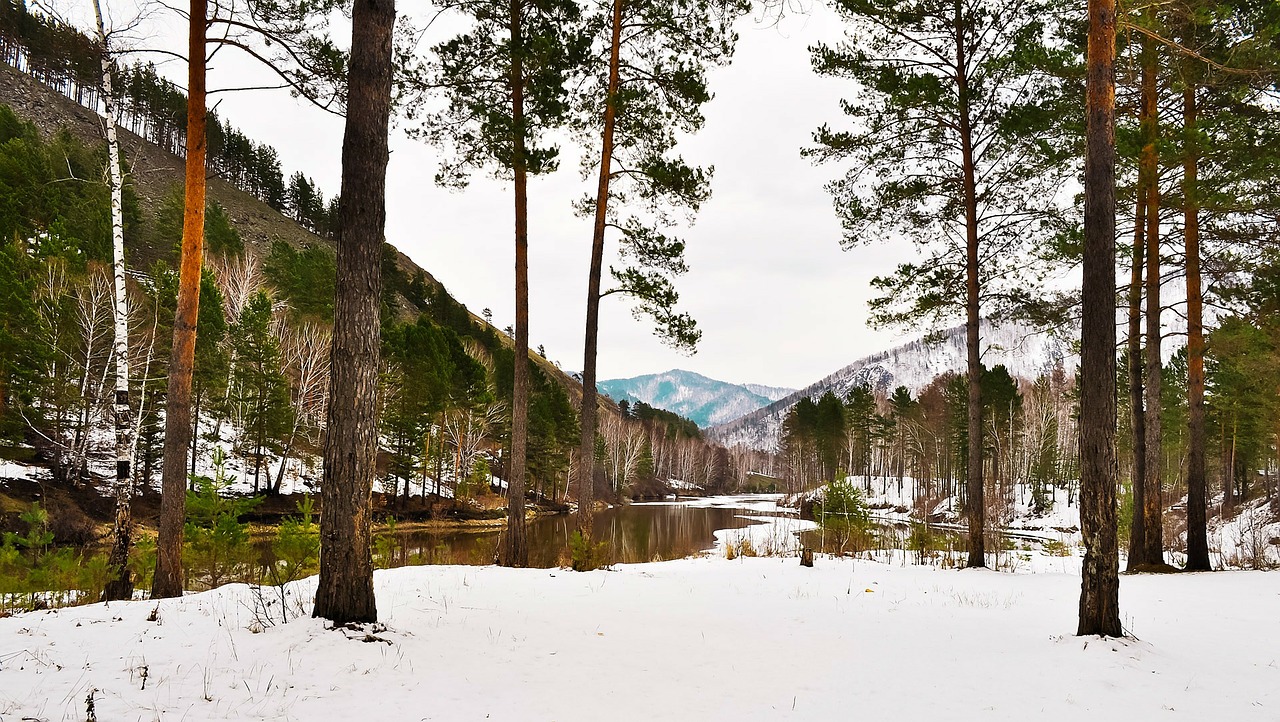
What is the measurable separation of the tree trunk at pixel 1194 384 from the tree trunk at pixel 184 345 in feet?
51.9

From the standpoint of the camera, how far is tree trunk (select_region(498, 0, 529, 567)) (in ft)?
33.6

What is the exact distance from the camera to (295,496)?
87.9 ft

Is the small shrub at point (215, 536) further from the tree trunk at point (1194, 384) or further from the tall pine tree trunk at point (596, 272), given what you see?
the tree trunk at point (1194, 384)

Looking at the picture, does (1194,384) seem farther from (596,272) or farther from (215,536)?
(215,536)

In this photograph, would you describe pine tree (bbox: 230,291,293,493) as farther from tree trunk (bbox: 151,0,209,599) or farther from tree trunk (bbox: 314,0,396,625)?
tree trunk (bbox: 314,0,396,625)

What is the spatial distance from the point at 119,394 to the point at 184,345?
1459mm

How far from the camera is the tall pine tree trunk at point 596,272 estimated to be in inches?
430

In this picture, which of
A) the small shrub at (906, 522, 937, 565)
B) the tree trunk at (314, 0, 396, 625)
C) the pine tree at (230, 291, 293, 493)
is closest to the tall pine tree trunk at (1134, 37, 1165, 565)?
the small shrub at (906, 522, 937, 565)

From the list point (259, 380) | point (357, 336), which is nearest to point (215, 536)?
point (357, 336)

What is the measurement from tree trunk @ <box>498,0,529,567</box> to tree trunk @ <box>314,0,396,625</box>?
530 centimetres

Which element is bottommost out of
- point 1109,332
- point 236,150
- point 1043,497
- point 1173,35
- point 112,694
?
point 1043,497

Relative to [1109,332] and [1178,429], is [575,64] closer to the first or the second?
[1109,332]

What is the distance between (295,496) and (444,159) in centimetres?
2256

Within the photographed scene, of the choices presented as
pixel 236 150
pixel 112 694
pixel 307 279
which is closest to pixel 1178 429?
pixel 112 694
